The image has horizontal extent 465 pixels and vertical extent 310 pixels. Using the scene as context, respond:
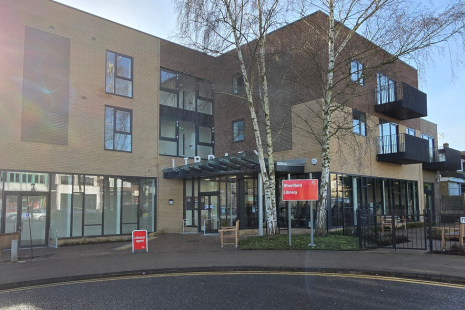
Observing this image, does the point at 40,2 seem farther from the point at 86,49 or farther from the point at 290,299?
the point at 290,299

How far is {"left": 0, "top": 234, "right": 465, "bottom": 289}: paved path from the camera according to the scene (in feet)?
27.4

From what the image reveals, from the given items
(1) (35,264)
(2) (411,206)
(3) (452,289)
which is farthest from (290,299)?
(2) (411,206)

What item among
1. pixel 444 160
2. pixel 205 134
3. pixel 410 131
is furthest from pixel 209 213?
pixel 444 160

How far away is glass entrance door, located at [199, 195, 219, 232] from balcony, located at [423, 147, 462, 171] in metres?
16.2

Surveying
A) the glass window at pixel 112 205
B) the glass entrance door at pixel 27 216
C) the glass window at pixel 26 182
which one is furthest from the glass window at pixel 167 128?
the glass entrance door at pixel 27 216

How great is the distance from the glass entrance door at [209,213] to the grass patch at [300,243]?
18.3 ft

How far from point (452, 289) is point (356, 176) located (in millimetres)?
12343

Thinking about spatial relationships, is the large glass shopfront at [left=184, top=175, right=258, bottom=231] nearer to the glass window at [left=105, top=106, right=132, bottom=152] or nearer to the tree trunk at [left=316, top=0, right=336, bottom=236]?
the glass window at [left=105, top=106, right=132, bottom=152]

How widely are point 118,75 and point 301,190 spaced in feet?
39.1

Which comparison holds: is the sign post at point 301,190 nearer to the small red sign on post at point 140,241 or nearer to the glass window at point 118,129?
the small red sign on post at point 140,241

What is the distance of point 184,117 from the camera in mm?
21062

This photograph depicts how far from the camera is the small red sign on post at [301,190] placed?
39.8ft

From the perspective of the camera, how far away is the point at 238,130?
20703 mm

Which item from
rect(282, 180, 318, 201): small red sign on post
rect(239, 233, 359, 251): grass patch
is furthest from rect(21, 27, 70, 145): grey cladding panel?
rect(282, 180, 318, 201): small red sign on post
